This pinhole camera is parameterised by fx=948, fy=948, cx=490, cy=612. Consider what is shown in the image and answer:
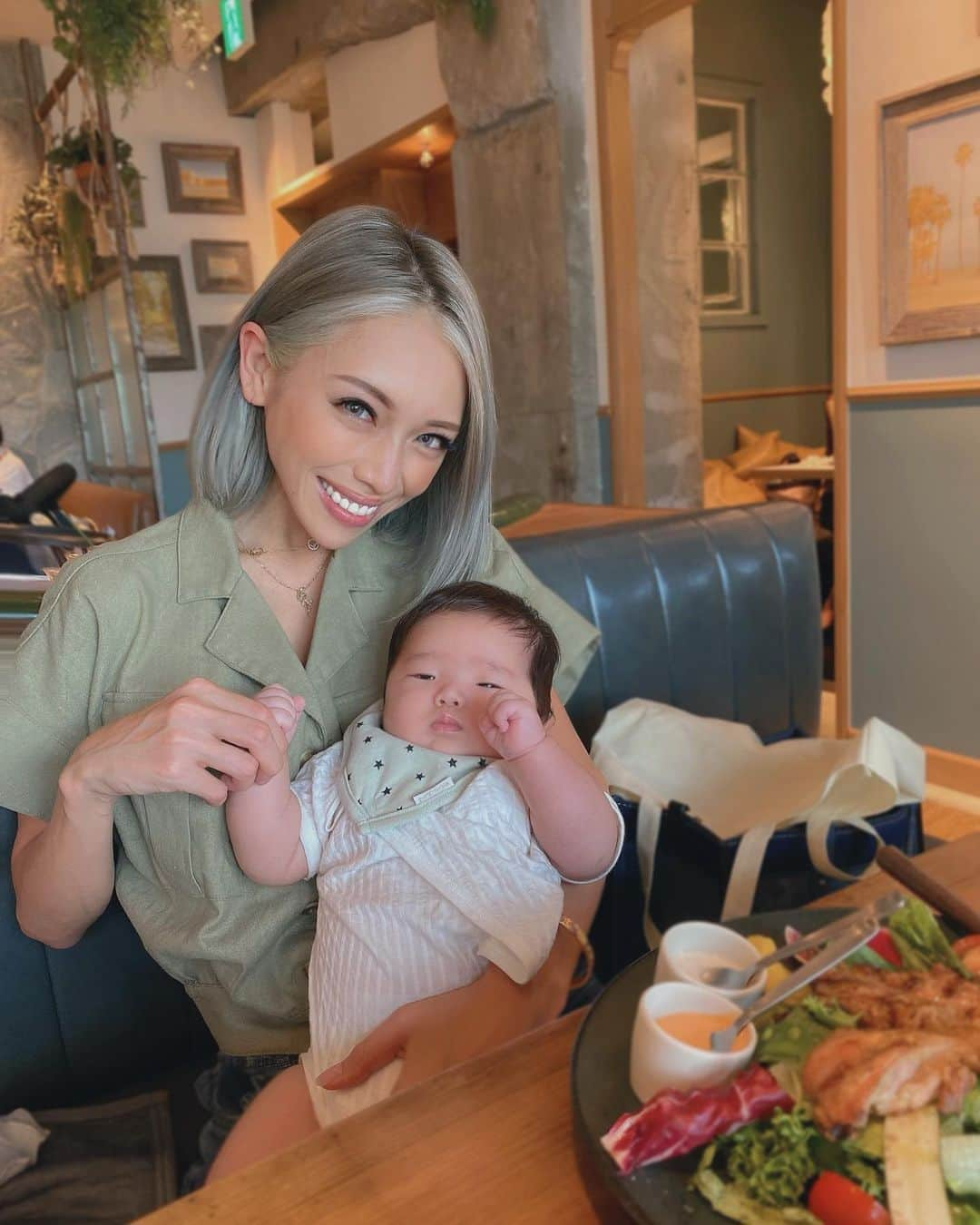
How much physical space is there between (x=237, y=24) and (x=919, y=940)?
4.96m

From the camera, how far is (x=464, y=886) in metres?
1.13

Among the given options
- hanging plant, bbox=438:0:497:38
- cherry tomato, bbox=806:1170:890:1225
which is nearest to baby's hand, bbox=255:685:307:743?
cherry tomato, bbox=806:1170:890:1225

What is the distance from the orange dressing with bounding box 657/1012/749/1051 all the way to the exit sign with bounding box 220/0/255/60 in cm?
485

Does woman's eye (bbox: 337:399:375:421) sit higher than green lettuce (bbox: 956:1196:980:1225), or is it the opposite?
woman's eye (bbox: 337:399:375:421)

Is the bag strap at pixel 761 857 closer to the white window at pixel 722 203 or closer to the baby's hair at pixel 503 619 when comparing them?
the baby's hair at pixel 503 619

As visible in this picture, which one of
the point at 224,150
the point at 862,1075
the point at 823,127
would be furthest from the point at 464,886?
the point at 224,150

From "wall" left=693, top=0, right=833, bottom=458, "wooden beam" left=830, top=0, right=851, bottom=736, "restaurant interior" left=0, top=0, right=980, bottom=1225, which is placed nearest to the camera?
"restaurant interior" left=0, top=0, right=980, bottom=1225

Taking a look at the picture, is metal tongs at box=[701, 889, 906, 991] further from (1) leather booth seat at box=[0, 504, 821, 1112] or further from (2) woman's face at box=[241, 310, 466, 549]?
(1) leather booth seat at box=[0, 504, 821, 1112]

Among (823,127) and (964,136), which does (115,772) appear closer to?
(964,136)

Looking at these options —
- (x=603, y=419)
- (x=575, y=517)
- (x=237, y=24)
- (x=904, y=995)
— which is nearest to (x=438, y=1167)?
(x=904, y=995)

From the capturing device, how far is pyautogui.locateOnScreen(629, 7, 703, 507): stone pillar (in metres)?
4.48

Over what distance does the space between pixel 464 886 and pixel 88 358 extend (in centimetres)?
711

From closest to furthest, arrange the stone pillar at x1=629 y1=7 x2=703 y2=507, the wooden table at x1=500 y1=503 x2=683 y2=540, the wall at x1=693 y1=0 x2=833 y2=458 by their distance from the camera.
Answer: the wooden table at x1=500 y1=503 x2=683 y2=540 < the stone pillar at x1=629 y1=7 x2=703 y2=507 < the wall at x1=693 y1=0 x2=833 y2=458

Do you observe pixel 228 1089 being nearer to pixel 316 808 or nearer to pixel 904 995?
pixel 316 808
